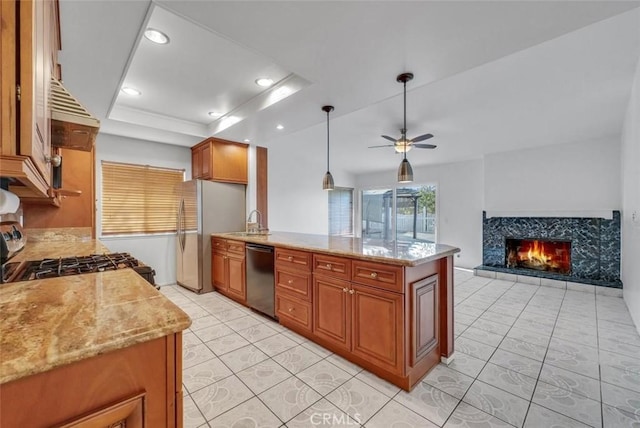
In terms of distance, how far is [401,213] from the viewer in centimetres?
715

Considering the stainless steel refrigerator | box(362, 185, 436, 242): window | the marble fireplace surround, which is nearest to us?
the stainless steel refrigerator

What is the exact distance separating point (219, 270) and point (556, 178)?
5574 mm

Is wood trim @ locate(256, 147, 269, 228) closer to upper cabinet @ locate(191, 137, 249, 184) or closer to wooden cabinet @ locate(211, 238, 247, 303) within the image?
upper cabinet @ locate(191, 137, 249, 184)

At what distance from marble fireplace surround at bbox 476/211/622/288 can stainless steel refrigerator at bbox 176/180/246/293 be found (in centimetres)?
458

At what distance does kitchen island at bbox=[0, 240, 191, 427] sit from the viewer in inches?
24.0

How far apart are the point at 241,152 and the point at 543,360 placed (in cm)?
433

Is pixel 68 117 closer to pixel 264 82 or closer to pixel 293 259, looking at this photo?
pixel 264 82

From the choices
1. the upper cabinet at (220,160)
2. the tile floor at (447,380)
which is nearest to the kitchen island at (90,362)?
the tile floor at (447,380)

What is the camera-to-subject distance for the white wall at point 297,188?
5.50m

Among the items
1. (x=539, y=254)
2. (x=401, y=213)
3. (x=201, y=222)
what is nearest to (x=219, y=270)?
(x=201, y=222)

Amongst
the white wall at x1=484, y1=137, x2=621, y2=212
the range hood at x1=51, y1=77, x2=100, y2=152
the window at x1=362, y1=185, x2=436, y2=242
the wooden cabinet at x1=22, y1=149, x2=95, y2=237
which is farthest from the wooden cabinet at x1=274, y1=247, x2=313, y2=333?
the white wall at x1=484, y1=137, x2=621, y2=212

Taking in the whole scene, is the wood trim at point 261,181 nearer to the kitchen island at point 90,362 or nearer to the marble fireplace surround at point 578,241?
the kitchen island at point 90,362

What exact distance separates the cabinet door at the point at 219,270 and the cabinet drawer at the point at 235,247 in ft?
0.68

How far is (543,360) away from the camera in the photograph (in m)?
2.28
